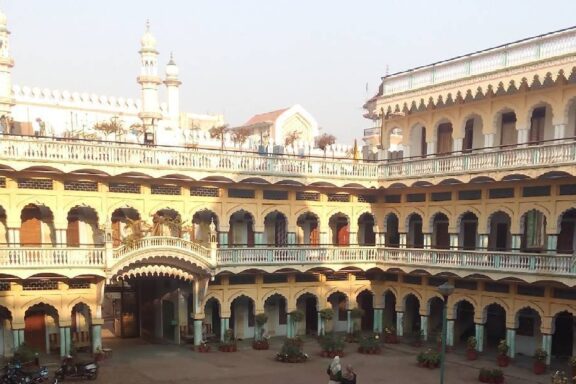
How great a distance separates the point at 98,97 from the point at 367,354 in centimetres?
2331

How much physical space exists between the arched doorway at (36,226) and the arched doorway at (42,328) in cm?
296

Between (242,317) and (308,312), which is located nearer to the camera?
(242,317)

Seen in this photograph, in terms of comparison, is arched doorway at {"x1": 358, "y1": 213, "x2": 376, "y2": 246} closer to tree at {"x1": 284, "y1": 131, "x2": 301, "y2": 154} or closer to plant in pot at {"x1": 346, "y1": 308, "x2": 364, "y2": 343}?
plant in pot at {"x1": 346, "y1": 308, "x2": 364, "y2": 343}

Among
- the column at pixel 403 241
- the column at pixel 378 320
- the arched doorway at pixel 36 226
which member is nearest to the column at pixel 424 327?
the column at pixel 378 320

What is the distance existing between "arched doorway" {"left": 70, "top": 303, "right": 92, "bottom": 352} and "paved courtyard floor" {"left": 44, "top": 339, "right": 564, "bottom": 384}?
145 centimetres

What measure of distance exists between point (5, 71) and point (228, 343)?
736 inches

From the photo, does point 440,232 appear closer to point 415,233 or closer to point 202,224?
point 415,233

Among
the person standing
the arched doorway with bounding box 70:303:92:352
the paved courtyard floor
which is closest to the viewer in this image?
the person standing

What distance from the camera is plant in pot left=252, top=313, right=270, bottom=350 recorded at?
26859mm

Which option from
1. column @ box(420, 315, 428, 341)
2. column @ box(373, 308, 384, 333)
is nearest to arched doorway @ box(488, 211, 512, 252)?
column @ box(420, 315, 428, 341)

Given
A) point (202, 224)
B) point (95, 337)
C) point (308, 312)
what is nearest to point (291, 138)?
point (202, 224)

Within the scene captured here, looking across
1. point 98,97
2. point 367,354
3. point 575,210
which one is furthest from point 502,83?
point 98,97

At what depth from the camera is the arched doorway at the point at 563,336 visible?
24.7 metres

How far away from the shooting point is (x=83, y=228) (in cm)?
2603
